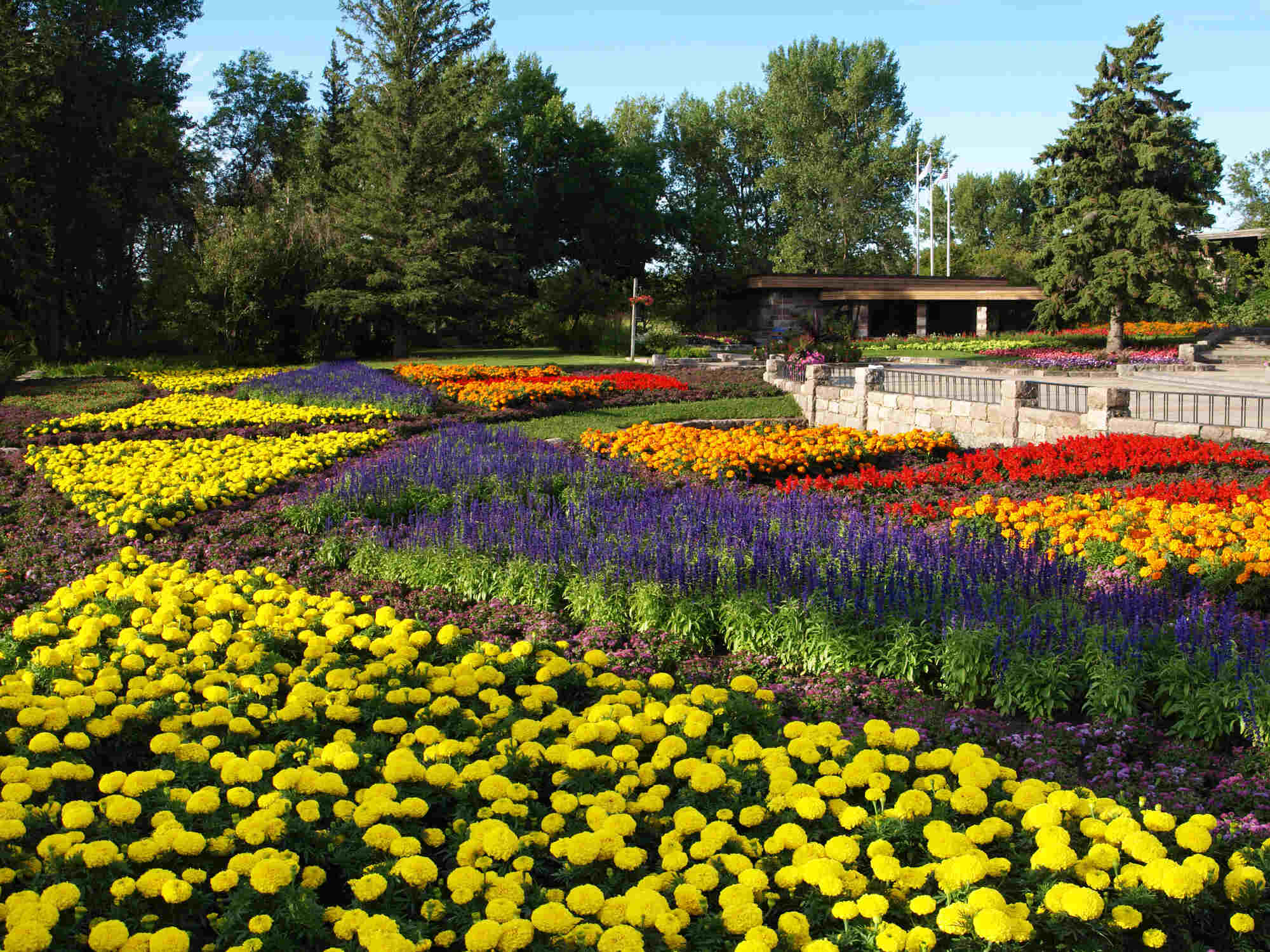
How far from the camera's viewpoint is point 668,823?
11.0 feet

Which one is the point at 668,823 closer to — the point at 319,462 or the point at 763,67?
the point at 319,462

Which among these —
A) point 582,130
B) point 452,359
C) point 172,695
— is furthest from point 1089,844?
point 582,130

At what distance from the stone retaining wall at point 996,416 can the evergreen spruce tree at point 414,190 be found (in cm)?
1714

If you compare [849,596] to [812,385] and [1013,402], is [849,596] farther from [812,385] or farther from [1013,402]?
[812,385]

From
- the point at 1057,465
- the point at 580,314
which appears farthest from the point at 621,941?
the point at 580,314

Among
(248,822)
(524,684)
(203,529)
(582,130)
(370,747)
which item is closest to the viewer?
(248,822)

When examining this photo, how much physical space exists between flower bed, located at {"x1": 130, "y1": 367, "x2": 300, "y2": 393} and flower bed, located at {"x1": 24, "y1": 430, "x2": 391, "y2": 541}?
28.6 ft

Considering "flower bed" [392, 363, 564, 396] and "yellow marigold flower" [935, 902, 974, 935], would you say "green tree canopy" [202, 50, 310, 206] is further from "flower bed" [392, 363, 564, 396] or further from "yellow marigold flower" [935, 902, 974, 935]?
"yellow marigold flower" [935, 902, 974, 935]

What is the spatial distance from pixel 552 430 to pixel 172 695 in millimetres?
10992

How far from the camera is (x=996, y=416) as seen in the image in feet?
44.0

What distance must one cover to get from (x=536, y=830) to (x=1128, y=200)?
31.6 metres

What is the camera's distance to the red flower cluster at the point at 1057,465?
387 inches

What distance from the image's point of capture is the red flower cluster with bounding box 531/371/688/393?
20.8 m

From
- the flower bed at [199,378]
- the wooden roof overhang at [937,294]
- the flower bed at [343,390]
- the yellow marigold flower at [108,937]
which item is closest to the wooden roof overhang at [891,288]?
the wooden roof overhang at [937,294]
